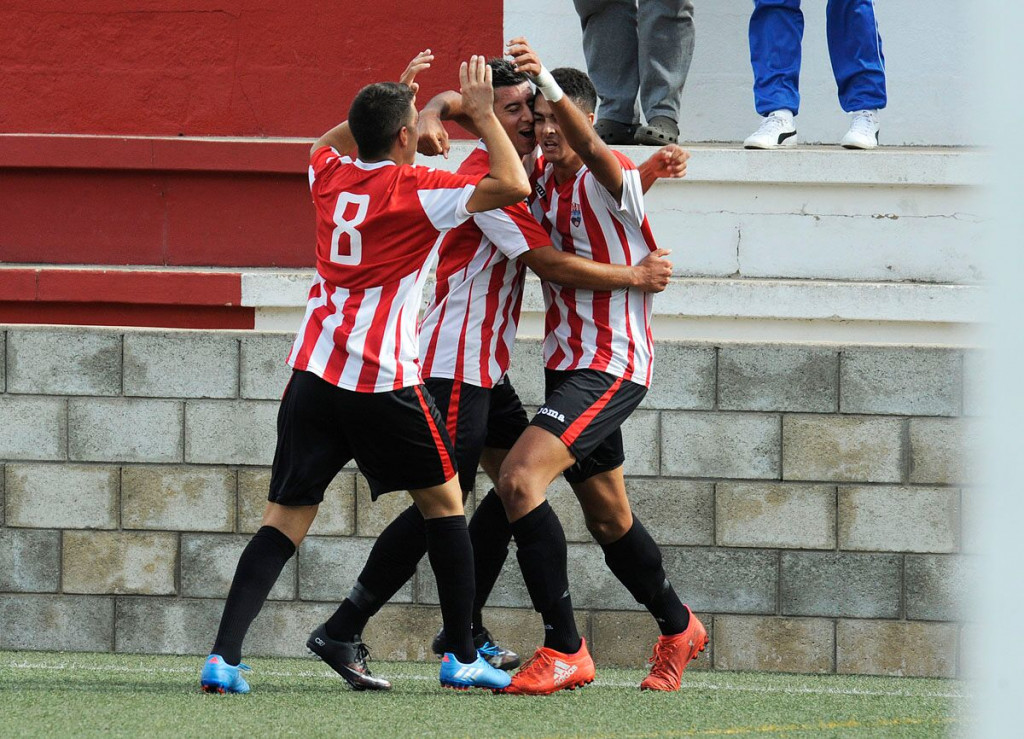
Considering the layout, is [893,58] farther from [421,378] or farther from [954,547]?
[421,378]

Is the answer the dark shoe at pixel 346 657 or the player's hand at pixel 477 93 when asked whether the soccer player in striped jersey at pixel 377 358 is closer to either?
the player's hand at pixel 477 93

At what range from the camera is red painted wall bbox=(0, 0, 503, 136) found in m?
5.94

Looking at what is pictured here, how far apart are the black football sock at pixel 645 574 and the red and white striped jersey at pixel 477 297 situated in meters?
0.61

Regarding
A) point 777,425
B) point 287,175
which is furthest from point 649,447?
point 287,175

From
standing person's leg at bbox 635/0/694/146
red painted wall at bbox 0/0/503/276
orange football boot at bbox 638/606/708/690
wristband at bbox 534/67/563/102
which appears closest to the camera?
wristband at bbox 534/67/563/102

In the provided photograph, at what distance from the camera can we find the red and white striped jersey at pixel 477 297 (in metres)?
3.80

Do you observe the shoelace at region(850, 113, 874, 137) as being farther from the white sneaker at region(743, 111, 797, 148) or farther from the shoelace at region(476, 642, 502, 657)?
the shoelace at region(476, 642, 502, 657)

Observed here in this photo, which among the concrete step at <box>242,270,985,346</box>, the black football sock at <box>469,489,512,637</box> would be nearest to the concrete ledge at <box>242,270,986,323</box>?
the concrete step at <box>242,270,985,346</box>

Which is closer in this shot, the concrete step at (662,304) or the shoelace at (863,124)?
the concrete step at (662,304)

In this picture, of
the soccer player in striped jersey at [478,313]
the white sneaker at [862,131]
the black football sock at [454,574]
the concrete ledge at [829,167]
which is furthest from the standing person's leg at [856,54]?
the black football sock at [454,574]

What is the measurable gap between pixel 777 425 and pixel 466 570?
181 cm

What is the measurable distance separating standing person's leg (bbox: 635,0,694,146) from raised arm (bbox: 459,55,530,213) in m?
2.22

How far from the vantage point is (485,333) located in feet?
12.8

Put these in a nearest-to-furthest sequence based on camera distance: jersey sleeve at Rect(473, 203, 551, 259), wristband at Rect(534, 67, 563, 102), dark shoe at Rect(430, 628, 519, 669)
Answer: wristband at Rect(534, 67, 563, 102), jersey sleeve at Rect(473, 203, 551, 259), dark shoe at Rect(430, 628, 519, 669)
